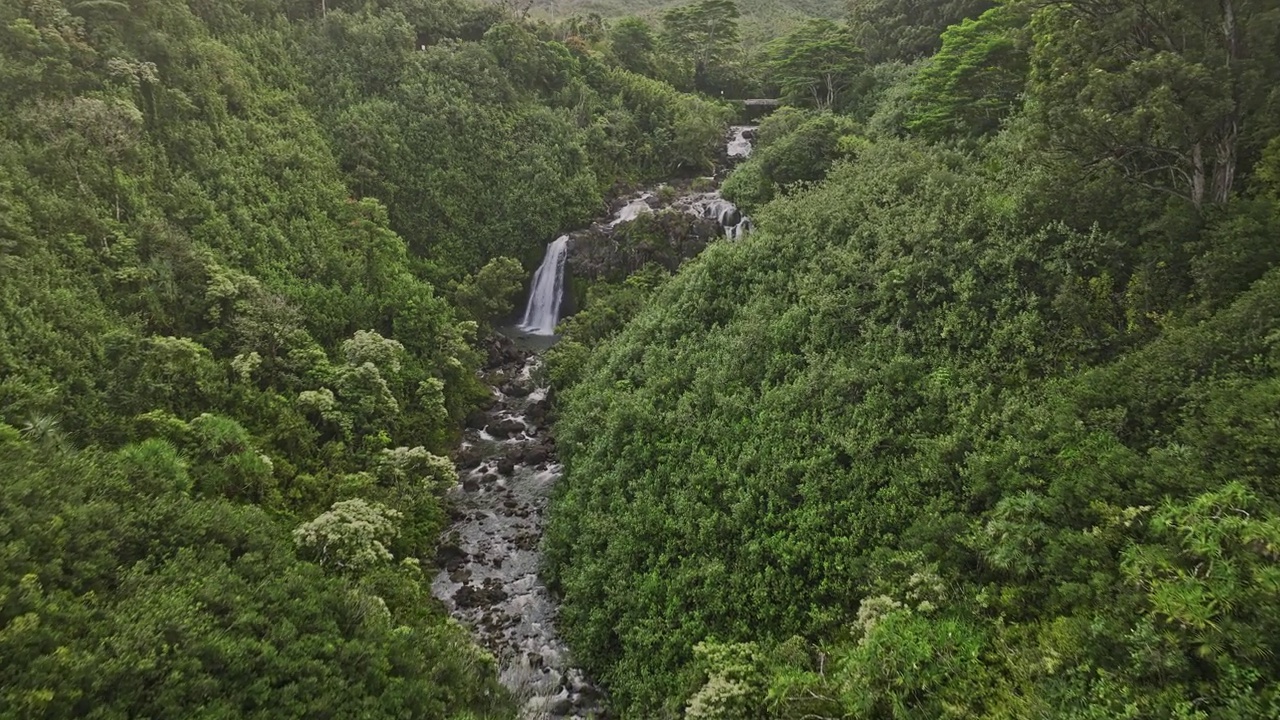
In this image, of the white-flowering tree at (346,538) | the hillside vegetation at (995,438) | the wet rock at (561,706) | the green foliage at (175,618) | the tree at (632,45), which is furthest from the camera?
the tree at (632,45)

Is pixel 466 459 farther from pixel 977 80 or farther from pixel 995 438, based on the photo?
pixel 977 80

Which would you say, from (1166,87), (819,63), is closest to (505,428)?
(1166,87)

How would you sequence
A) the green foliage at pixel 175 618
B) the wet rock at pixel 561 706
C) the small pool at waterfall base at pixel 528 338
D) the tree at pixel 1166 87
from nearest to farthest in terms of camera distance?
the green foliage at pixel 175 618 → the tree at pixel 1166 87 → the wet rock at pixel 561 706 → the small pool at waterfall base at pixel 528 338

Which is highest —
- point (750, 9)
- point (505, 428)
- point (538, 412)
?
point (750, 9)

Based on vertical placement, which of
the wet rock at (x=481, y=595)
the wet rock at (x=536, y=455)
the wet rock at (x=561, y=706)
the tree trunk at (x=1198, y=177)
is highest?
the tree trunk at (x=1198, y=177)

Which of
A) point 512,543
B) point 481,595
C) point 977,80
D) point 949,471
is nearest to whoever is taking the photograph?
point 949,471

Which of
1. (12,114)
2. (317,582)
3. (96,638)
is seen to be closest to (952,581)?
(317,582)

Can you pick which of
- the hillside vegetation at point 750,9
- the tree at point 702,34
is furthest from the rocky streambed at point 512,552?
the hillside vegetation at point 750,9

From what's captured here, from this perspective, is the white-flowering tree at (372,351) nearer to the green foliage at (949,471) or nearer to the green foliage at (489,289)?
the green foliage at (949,471)
